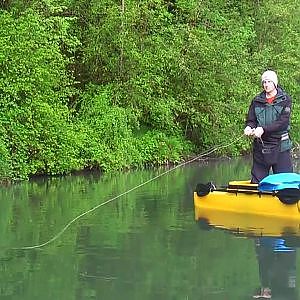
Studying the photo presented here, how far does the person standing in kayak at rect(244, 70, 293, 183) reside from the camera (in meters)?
9.94

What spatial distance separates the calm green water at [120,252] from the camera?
6.30 metres

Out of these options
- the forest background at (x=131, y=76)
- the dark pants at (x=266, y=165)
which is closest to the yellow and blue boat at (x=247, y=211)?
the dark pants at (x=266, y=165)

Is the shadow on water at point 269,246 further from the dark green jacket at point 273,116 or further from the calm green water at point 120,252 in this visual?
the dark green jacket at point 273,116

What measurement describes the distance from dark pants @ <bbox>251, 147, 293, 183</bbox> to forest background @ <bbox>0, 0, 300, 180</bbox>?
261 inches

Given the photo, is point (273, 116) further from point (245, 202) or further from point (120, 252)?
point (120, 252)

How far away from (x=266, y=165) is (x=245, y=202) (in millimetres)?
616

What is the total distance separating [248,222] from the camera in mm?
9492

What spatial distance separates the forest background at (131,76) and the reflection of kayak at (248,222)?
6.50 meters

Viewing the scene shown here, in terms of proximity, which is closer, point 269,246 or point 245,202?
point 269,246

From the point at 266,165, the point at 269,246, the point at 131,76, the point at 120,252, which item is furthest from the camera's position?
the point at 131,76

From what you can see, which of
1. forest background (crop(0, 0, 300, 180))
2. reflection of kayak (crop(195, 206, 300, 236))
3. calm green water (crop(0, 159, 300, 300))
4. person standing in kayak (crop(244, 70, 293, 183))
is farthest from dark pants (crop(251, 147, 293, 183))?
forest background (crop(0, 0, 300, 180))

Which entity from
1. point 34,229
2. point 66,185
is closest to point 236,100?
point 66,185

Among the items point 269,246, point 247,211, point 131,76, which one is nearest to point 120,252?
point 269,246

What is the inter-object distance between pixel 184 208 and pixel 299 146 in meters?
16.6
